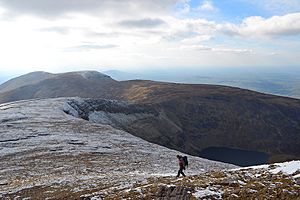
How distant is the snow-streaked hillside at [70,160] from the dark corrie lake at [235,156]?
69.0m

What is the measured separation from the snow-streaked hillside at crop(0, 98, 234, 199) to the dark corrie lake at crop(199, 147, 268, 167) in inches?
2717

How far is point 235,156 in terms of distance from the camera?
136m

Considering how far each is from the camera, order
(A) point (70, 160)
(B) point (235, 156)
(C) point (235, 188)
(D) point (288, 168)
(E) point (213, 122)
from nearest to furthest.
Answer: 1. (C) point (235, 188)
2. (D) point (288, 168)
3. (A) point (70, 160)
4. (B) point (235, 156)
5. (E) point (213, 122)

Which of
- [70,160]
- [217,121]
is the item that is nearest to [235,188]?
[70,160]

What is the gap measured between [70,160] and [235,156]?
10241 centimetres

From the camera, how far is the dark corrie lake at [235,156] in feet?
415

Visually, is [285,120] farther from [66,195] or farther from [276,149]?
[66,195]

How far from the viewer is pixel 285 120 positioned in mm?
171625

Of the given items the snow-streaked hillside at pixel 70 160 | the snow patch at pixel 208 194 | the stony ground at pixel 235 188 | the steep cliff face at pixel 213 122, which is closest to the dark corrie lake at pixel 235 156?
the steep cliff face at pixel 213 122

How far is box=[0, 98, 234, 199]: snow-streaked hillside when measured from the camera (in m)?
31.0

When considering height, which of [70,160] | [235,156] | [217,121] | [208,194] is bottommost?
[235,156]

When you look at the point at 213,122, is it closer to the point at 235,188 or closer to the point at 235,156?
the point at 235,156

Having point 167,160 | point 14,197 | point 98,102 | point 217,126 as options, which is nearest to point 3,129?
point 167,160

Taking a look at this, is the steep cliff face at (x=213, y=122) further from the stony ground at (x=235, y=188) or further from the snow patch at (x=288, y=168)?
the snow patch at (x=288, y=168)
